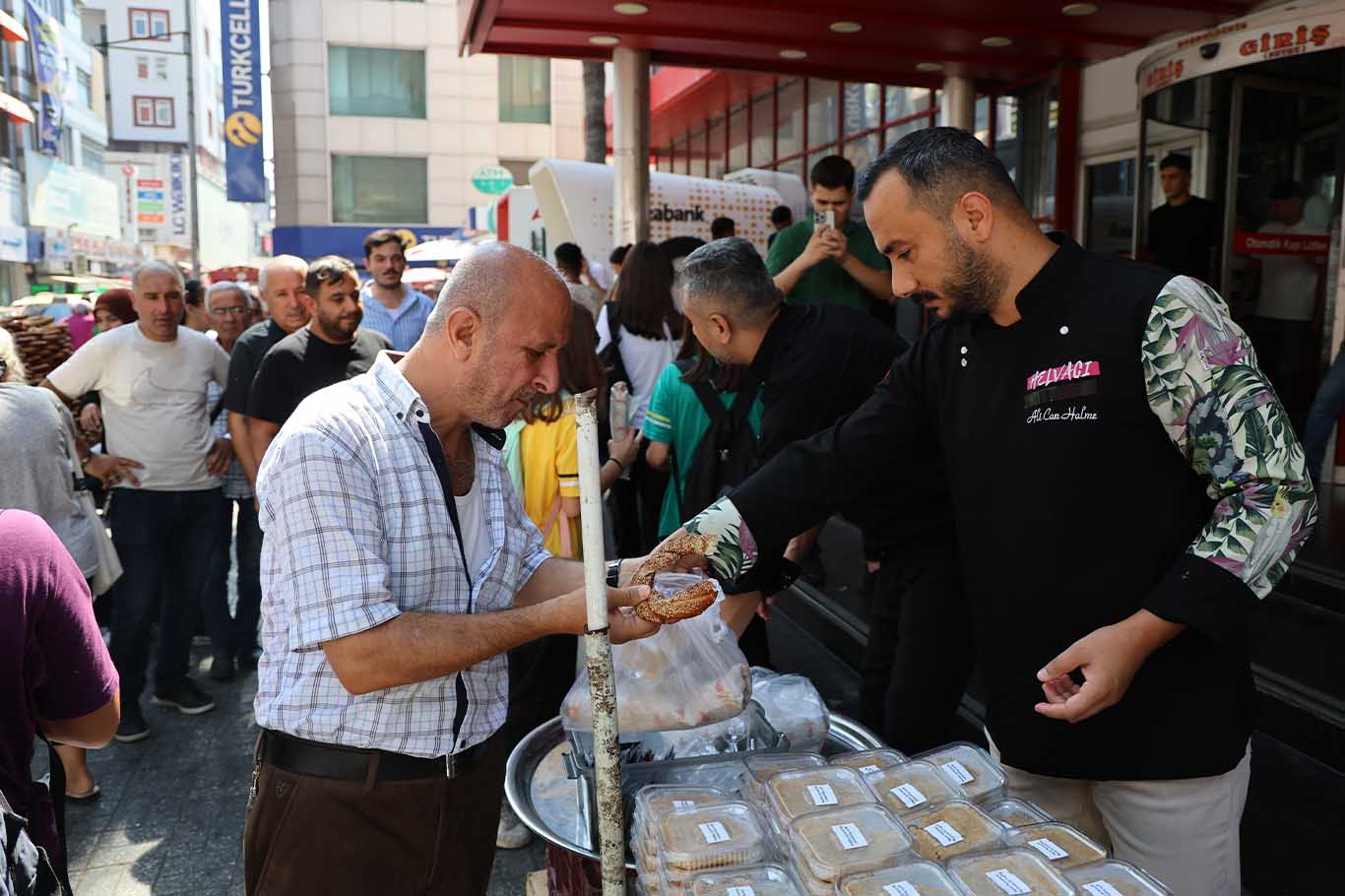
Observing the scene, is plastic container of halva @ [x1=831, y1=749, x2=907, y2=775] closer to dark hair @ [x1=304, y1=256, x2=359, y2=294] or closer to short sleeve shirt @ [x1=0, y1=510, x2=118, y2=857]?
short sleeve shirt @ [x1=0, y1=510, x2=118, y2=857]

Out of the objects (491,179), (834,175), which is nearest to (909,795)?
(834,175)

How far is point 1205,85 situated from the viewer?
738 cm

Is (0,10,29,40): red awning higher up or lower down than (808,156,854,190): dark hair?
higher up

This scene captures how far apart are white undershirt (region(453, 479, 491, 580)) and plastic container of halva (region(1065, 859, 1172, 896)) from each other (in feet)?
4.01

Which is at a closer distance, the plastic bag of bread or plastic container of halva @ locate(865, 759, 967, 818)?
plastic container of halva @ locate(865, 759, 967, 818)

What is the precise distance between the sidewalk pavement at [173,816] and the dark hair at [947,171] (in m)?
2.90

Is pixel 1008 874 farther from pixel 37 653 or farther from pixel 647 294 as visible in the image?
pixel 647 294

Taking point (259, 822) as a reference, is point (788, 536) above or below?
above

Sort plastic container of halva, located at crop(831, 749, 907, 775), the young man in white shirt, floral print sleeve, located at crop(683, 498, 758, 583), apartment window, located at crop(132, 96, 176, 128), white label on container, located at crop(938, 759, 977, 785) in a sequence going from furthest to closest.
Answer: apartment window, located at crop(132, 96, 176, 128)
the young man in white shirt
floral print sleeve, located at crop(683, 498, 758, 583)
plastic container of halva, located at crop(831, 749, 907, 775)
white label on container, located at crop(938, 759, 977, 785)

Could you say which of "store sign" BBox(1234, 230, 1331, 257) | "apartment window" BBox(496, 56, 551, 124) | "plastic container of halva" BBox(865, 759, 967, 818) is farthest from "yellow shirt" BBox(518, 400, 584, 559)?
"apartment window" BBox(496, 56, 551, 124)

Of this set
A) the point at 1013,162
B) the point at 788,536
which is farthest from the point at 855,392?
the point at 1013,162

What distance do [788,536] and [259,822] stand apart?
1.32 m

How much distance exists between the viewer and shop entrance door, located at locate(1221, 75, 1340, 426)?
7.15 metres

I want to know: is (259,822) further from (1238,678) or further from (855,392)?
(855,392)
